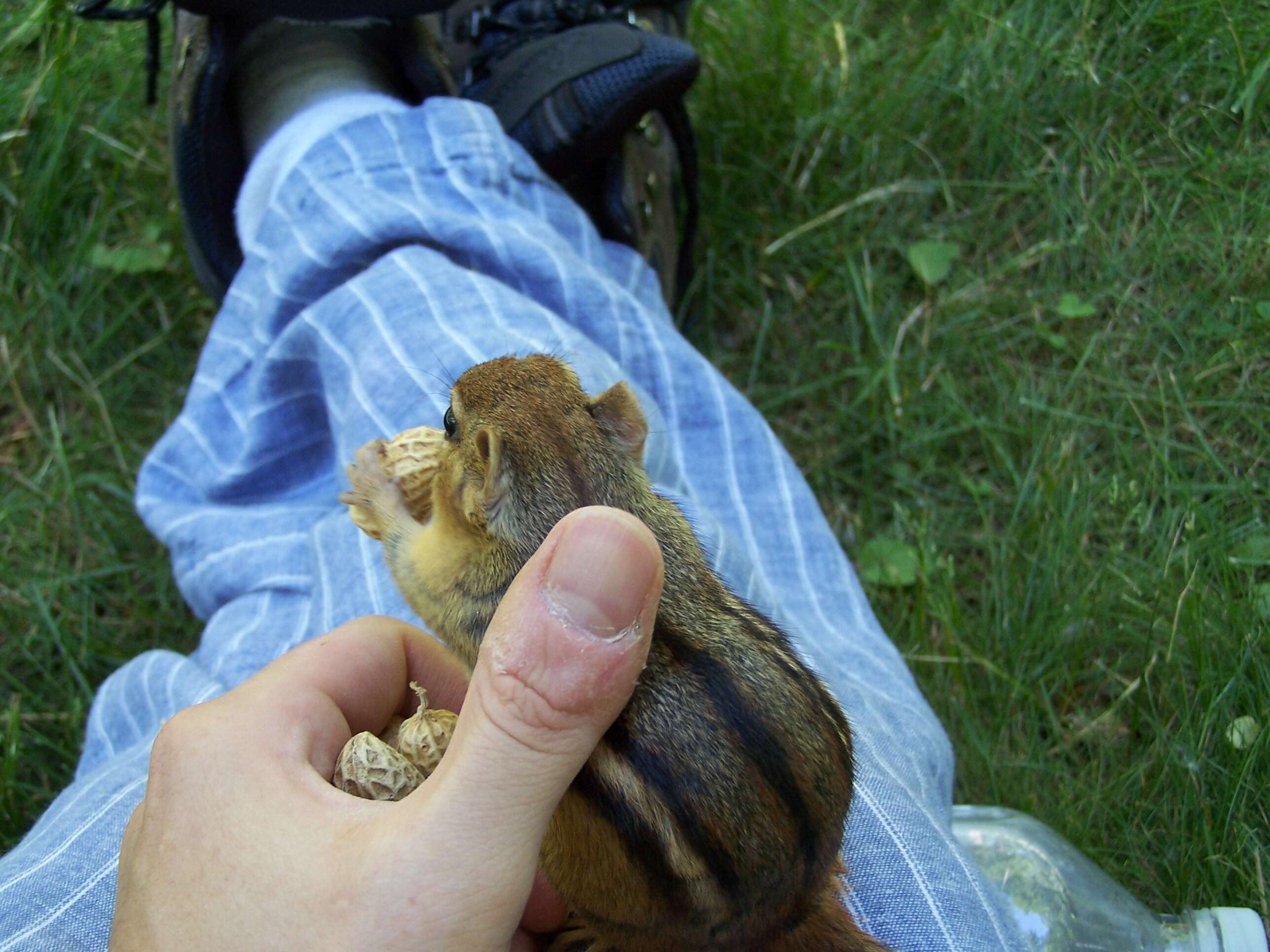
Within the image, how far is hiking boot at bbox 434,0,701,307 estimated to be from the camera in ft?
7.99

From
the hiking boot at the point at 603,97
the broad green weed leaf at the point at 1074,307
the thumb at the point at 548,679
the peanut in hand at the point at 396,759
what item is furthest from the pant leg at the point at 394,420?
the broad green weed leaf at the point at 1074,307

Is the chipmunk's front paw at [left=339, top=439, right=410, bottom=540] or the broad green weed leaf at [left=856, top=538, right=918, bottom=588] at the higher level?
the chipmunk's front paw at [left=339, top=439, right=410, bottom=540]

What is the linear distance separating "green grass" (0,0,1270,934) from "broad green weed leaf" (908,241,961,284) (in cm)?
3

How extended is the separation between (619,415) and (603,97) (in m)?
1.24

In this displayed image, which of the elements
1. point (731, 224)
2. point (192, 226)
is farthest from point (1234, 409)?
point (192, 226)

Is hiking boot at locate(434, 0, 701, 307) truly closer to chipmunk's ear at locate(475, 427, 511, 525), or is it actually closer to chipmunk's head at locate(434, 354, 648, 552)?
chipmunk's head at locate(434, 354, 648, 552)

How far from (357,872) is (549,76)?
1.97 m

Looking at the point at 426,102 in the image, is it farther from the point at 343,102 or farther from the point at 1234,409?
the point at 1234,409

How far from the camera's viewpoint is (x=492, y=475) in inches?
52.2

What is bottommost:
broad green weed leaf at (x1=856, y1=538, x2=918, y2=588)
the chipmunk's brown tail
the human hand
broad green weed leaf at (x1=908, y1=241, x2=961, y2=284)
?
broad green weed leaf at (x1=856, y1=538, x2=918, y2=588)

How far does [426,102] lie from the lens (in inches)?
92.4

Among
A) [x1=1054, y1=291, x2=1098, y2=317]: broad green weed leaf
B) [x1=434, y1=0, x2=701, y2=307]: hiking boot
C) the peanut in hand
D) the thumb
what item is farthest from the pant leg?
[x1=1054, y1=291, x2=1098, y2=317]: broad green weed leaf

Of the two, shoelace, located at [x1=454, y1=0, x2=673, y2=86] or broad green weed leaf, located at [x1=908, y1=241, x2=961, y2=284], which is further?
shoelace, located at [x1=454, y1=0, x2=673, y2=86]

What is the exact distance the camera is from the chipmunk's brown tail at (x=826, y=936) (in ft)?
4.07
